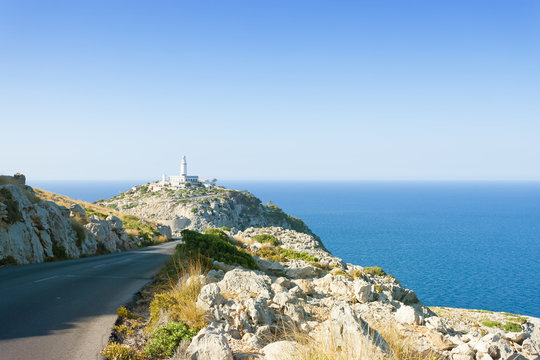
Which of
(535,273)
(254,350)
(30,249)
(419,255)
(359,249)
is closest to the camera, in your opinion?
(254,350)

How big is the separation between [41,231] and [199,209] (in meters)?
68.7

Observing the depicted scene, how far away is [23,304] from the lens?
9.30m

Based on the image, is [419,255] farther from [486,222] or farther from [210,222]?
[486,222]

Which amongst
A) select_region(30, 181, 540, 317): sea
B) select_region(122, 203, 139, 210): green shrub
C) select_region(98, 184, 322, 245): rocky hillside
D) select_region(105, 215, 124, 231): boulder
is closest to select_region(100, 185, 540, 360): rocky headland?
select_region(105, 215, 124, 231): boulder

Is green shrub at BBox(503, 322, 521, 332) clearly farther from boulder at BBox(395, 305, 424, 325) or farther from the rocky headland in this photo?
boulder at BBox(395, 305, 424, 325)

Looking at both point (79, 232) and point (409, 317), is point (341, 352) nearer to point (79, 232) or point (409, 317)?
point (409, 317)

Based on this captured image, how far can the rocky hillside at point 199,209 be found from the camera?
85125 millimetres

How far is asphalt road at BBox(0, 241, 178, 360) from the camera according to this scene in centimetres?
658

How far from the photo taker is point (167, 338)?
6.86 metres

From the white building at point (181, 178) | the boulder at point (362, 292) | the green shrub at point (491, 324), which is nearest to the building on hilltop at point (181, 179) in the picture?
the white building at point (181, 178)

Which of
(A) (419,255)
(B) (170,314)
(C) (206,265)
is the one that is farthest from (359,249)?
→ (B) (170,314)

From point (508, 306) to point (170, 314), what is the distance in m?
60.5

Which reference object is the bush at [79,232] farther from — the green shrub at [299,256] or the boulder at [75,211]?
the green shrub at [299,256]

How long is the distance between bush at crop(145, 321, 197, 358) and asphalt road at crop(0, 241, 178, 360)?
103 centimetres
